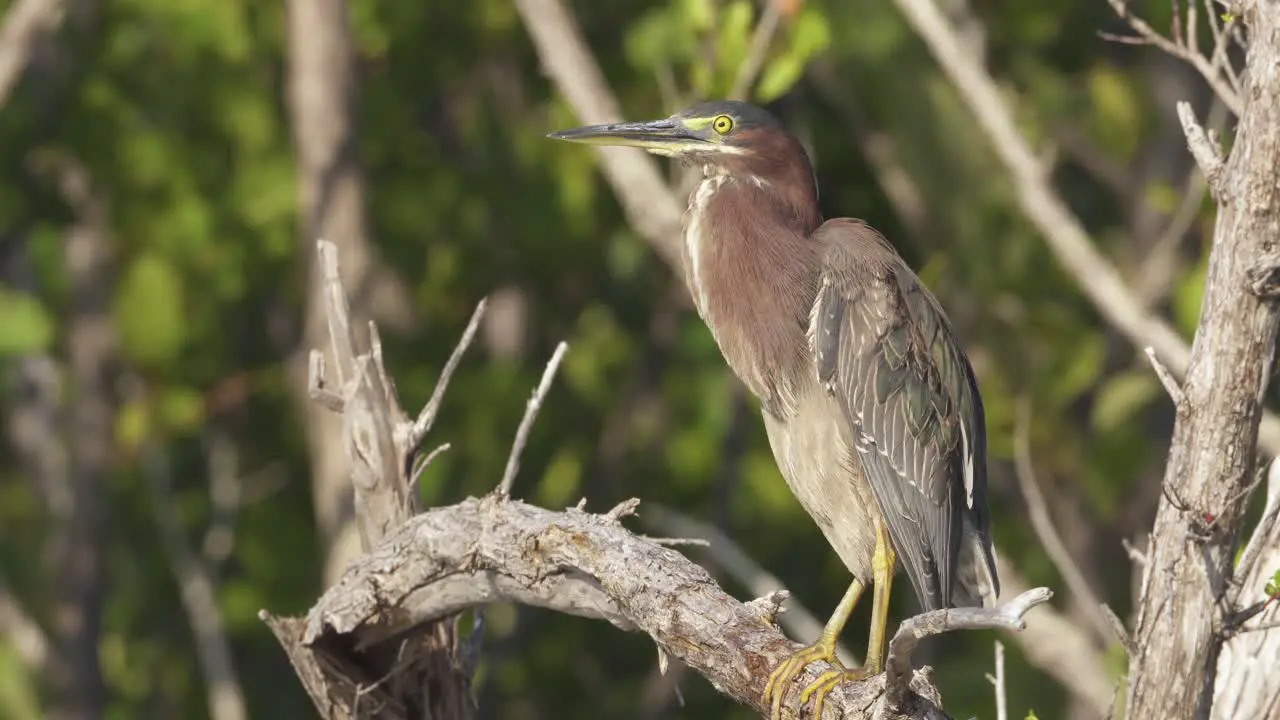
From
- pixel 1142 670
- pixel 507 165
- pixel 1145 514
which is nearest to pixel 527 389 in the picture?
pixel 507 165

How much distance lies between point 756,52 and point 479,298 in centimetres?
246

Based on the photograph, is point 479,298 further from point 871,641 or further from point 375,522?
point 871,641

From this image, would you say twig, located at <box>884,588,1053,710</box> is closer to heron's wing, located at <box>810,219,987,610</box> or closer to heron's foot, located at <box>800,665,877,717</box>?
heron's foot, located at <box>800,665,877,717</box>

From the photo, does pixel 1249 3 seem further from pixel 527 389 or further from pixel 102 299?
pixel 102 299

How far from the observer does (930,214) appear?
6512mm

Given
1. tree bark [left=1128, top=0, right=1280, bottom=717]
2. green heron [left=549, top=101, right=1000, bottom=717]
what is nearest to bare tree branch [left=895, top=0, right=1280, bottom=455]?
green heron [left=549, top=101, right=1000, bottom=717]

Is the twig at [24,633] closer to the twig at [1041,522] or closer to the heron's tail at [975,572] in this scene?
the twig at [1041,522]

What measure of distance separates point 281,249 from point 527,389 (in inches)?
44.9

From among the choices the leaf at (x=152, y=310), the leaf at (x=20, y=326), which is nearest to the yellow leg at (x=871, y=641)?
the leaf at (x=20, y=326)

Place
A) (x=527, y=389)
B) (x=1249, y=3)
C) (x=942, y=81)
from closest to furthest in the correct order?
1. (x=1249, y=3)
2. (x=942, y=81)
3. (x=527, y=389)

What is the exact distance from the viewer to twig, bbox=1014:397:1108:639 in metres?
4.85

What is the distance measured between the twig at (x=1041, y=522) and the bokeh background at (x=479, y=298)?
45 mm

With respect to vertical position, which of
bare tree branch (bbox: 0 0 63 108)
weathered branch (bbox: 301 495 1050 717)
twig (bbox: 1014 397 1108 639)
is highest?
bare tree branch (bbox: 0 0 63 108)

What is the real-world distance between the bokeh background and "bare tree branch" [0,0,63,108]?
722 mm
